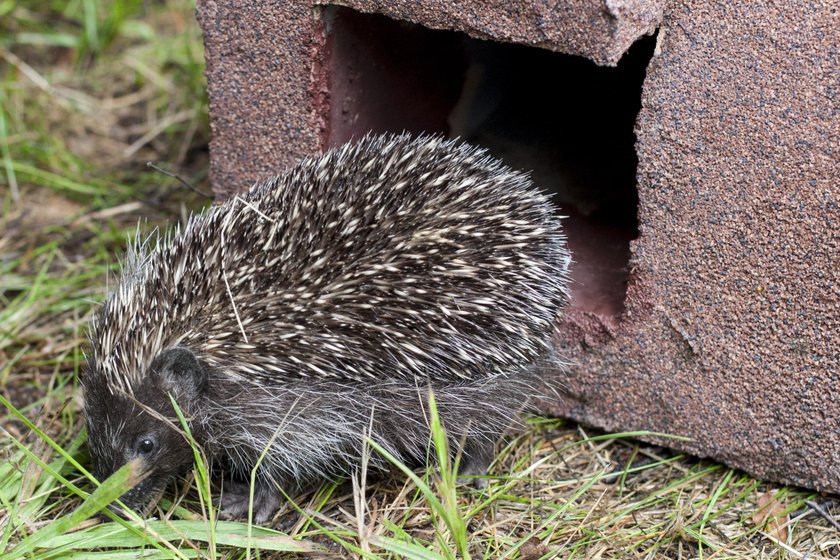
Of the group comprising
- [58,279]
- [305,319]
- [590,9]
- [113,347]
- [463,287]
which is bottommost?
Answer: [58,279]

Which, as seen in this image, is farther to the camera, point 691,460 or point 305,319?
point 691,460

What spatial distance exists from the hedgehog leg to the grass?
53 millimetres

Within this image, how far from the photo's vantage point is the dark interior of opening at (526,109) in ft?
13.1

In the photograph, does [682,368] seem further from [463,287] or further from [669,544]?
[463,287]

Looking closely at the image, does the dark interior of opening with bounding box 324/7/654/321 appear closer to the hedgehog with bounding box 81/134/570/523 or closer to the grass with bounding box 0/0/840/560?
the hedgehog with bounding box 81/134/570/523

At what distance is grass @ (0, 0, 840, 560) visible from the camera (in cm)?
322

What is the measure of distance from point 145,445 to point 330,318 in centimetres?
81

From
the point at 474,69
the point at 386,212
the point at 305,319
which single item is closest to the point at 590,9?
the point at 386,212

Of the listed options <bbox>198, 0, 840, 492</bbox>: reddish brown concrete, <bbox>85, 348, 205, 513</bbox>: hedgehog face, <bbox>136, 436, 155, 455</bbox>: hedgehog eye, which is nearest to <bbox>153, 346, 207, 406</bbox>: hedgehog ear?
<bbox>85, 348, 205, 513</bbox>: hedgehog face

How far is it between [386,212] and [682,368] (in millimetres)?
1359

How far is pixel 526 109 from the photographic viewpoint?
5.00 m

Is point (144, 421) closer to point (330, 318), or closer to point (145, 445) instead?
point (145, 445)

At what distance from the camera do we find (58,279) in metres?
4.88

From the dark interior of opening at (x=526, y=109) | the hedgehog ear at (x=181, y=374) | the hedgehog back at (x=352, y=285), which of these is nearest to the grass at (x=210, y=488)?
the hedgehog ear at (x=181, y=374)
